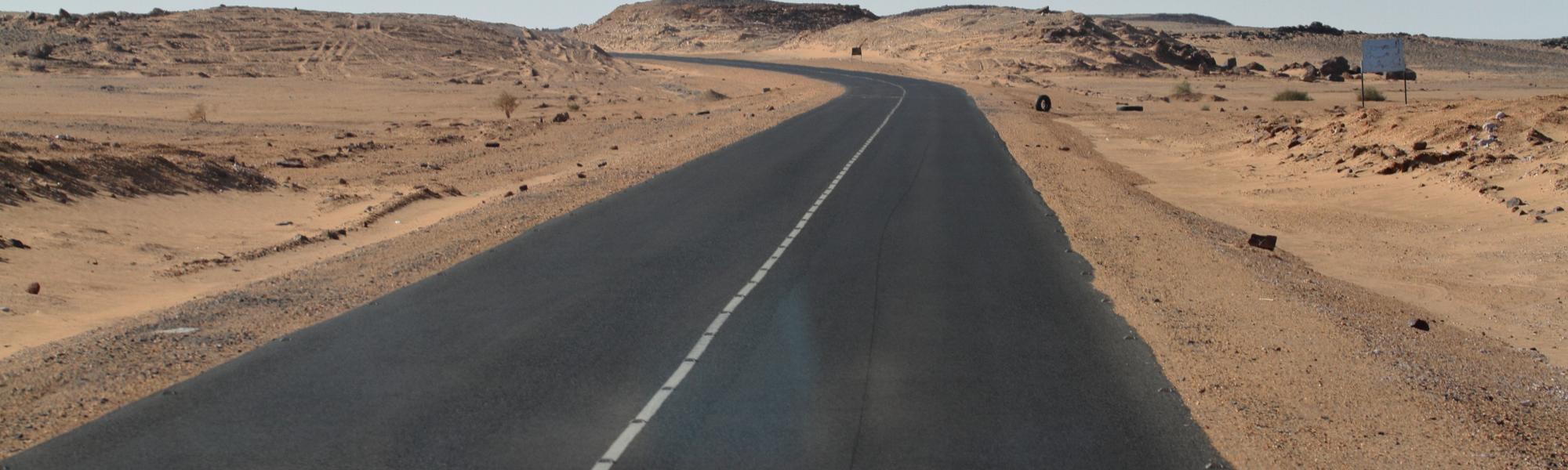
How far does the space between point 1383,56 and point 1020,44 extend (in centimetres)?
5838

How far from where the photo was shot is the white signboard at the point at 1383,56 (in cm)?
4159

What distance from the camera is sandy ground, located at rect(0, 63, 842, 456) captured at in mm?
9383

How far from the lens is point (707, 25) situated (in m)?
161

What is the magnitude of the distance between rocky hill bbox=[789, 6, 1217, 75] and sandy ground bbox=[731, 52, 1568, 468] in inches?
2499

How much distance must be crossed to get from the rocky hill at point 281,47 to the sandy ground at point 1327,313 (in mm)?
49312

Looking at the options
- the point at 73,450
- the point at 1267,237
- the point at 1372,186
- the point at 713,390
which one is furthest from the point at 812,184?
the point at 73,450

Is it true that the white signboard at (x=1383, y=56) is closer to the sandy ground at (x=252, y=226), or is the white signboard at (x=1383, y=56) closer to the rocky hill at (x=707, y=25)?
the sandy ground at (x=252, y=226)

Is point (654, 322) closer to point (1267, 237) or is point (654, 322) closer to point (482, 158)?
point (1267, 237)

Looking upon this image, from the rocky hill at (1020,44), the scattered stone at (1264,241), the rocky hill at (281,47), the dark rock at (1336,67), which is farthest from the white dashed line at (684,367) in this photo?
the rocky hill at (1020,44)

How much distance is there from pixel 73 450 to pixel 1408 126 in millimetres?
27312

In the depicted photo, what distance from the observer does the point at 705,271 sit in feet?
42.9

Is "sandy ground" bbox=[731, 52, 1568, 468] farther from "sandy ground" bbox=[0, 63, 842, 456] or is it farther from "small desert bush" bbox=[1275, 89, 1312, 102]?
"small desert bush" bbox=[1275, 89, 1312, 102]

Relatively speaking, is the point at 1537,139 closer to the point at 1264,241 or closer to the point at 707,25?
the point at 1264,241

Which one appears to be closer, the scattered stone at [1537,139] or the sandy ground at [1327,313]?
the sandy ground at [1327,313]
